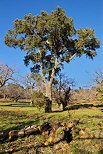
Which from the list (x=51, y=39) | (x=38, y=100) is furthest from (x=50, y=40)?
(x=38, y=100)

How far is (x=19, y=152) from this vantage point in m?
4.30

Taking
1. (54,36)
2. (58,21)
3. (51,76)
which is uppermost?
(58,21)

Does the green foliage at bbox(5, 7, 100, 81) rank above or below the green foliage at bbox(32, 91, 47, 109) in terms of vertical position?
above

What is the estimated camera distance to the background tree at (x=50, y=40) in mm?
17641

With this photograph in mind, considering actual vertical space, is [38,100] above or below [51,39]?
below

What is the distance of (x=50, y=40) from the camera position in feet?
60.3

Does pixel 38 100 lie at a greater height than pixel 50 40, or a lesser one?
lesser

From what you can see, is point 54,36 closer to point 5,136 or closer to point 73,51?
point 73,51

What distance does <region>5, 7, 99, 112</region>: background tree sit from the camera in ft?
57.9

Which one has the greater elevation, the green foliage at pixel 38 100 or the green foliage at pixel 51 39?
the green foliage at pixel 51 39

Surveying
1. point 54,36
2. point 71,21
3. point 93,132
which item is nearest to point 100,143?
point 93,132

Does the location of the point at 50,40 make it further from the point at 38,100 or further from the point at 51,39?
the point at 38,100

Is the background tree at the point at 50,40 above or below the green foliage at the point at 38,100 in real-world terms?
above

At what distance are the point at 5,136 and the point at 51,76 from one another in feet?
44.9
